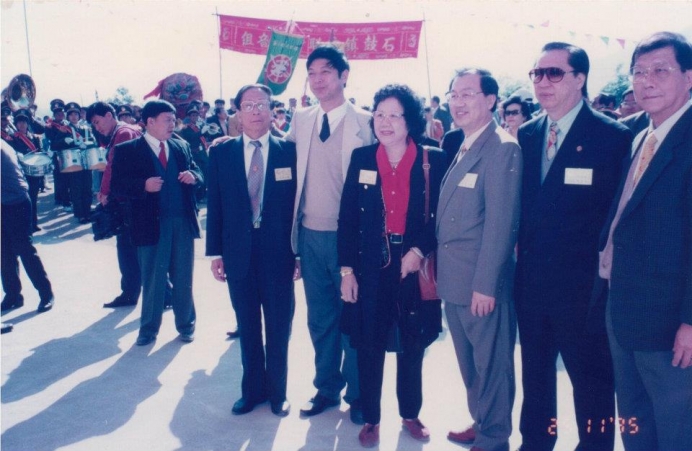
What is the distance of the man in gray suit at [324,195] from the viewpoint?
3.07 m

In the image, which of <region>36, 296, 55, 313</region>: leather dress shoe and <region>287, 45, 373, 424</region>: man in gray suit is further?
<region>36, 296, 55, 313</region>: leather dress shoe

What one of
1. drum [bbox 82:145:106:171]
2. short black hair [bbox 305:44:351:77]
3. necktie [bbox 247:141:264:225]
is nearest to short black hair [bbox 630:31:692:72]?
short black hair [bbox 305:44:351:77]

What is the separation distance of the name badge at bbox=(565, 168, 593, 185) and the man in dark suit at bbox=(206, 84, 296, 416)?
5.16ft


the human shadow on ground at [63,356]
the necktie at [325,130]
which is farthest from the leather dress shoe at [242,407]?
the necktie at [325,130]

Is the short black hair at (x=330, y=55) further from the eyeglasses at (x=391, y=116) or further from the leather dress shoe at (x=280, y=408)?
the leather dress shoe at (x=280, y=408)

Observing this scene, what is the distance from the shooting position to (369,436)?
2824 millimetres

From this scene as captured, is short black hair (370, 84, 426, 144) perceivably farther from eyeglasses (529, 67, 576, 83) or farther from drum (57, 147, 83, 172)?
drum (57, 147, 83, 172)

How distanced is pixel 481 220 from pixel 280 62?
7.60 meters

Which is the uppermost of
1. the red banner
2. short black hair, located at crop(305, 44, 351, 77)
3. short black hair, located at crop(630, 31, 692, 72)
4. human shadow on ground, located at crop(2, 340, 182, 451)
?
the red banner

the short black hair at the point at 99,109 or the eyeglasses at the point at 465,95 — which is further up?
the short black hair at the point at 99,109

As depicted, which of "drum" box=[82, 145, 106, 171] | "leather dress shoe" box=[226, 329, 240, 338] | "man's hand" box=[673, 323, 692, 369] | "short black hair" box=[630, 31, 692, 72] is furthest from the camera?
"drum" box=[82, 145, 106, 171]

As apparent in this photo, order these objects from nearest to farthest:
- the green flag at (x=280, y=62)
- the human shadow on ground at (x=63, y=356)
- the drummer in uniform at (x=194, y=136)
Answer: the human shadow on ground at (x=63, y=356) < the green flag at (x=280, y=62) < the drummer in uniform at (x=194, y=136)

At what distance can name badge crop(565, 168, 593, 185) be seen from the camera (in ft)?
7.25

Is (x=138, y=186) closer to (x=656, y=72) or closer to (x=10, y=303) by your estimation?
(x=10, y=303)
